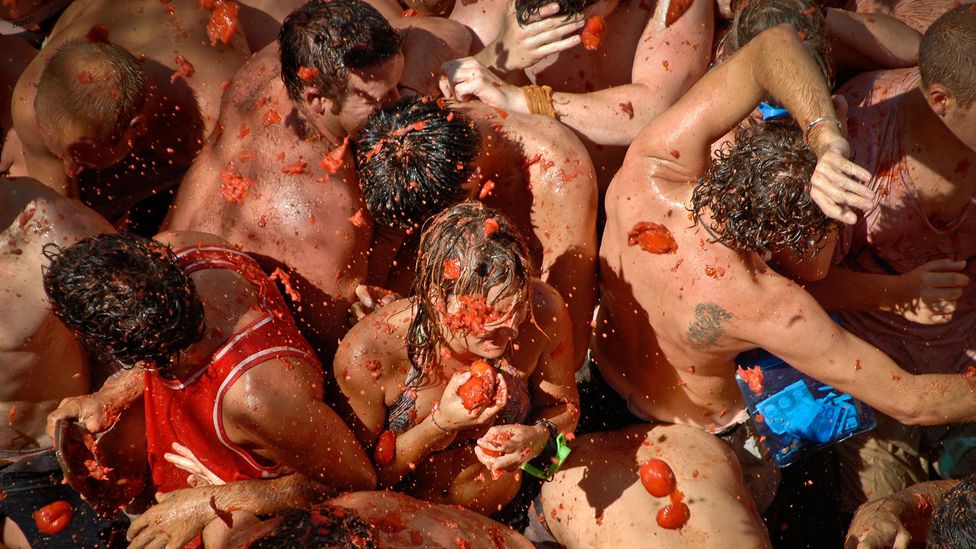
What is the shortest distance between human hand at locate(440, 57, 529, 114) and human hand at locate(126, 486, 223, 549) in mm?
1924

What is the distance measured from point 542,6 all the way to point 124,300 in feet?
7.05

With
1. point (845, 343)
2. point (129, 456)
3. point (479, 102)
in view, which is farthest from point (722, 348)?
point (129, 456)

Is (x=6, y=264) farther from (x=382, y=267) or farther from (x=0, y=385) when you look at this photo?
(x=382, y=267)

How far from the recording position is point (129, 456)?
140 inches

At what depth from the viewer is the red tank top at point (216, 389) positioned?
305cm

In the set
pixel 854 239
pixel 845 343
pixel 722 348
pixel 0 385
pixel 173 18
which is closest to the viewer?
pixel 845 343

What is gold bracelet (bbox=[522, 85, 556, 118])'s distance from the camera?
151 inches

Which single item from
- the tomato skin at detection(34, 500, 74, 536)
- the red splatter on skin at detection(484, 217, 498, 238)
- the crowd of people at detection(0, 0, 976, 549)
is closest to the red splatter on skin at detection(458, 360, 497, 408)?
the crowd of people at detection(0, 0, 976, 549)

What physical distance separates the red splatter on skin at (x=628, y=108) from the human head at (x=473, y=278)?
118 cm

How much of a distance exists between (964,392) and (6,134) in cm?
456

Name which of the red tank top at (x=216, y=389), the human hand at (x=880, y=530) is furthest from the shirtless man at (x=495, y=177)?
the human hand at (x=880, y=530)

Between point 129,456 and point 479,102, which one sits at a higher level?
point 479,102

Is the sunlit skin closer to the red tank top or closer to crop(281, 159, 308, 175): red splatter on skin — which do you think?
the red tank top

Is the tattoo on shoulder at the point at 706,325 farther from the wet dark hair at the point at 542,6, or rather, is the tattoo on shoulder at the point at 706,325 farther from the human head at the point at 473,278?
the wet dark hair at the point at 542,6
